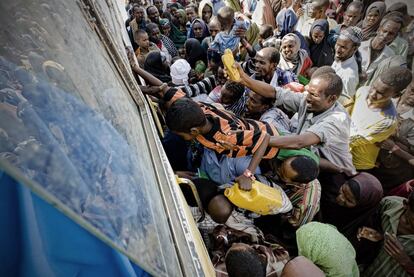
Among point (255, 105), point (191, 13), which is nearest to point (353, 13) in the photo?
point (191, 13)

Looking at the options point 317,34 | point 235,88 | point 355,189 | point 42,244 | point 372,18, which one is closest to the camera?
point 42,244

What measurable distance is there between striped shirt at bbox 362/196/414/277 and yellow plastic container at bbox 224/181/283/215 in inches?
36.8

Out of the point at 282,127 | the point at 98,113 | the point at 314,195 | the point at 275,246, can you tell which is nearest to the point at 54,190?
the point at 98,113

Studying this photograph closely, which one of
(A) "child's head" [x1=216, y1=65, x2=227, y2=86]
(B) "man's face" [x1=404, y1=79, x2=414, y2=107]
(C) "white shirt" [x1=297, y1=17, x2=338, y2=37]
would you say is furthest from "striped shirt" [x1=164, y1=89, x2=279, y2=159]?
(C) "white shirt" [x1=297, y1=17, x2=338, y2=37]

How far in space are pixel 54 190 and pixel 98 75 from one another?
53 centimetres

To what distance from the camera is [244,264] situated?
1163 mm

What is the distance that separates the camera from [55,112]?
0.45 m

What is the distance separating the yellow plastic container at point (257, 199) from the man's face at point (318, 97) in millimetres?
943

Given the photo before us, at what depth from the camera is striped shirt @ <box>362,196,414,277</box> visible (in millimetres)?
1632

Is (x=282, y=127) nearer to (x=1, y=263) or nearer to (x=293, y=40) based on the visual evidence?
(x=293, y=40)

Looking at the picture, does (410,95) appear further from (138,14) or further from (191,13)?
(191,13)

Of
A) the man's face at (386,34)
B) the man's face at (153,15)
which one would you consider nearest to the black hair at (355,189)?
the man's face at (386,34)

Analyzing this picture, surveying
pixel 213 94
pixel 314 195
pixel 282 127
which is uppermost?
pixel 213 94

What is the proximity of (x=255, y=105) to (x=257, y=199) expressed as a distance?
3.74 feet
